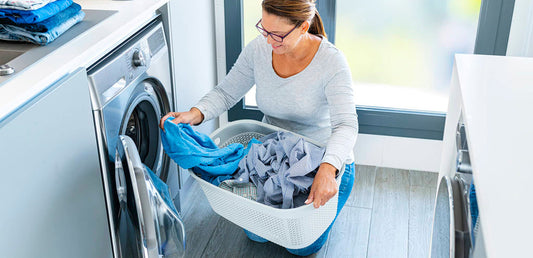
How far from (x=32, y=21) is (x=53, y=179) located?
0.41 meters

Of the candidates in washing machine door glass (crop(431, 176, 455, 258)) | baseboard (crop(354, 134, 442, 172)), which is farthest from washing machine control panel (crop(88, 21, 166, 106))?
baseboard (crop(354, 134, 442, 172))

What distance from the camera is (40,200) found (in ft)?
4.30

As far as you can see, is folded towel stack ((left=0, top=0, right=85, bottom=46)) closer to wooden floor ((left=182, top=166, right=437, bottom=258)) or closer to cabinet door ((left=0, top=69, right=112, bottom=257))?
cabinet door ((left=0, top=69, right=112, bottom=257))

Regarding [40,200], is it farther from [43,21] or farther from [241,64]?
[241,64]

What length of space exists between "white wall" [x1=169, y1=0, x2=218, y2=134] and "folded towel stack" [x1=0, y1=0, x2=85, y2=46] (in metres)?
0.55

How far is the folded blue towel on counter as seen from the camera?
1.46 m

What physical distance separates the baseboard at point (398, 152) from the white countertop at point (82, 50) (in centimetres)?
123

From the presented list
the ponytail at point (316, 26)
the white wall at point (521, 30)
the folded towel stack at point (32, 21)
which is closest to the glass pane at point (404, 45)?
the white wall at point (521, 30)

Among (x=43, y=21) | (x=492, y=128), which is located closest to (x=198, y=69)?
(x=43, y=21)

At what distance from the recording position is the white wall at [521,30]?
2.30m

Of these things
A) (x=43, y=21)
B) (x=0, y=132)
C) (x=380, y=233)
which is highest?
(x=43, y=21)

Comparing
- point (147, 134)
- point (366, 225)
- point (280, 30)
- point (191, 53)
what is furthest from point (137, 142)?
point (366, 225)

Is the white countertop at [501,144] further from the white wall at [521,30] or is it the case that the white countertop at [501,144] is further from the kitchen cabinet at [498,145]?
the white wall at [521,30]

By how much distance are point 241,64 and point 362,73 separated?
2.62 feet
